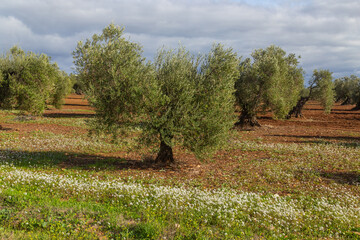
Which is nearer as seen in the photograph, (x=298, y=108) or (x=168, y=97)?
(x=168, y=97)

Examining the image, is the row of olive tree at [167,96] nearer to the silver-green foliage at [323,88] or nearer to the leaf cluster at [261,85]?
the leaf cluster at [261,85]

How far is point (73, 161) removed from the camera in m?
17.8

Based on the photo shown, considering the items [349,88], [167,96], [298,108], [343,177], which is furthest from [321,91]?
[167,96]

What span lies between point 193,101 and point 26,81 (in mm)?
29012

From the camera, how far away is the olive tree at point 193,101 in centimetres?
1478

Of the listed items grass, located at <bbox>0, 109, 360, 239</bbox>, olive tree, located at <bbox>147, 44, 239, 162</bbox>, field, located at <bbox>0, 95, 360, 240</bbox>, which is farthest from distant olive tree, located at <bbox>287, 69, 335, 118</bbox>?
olive tree, located at <bbox>147, 44, 239, 162</bbox>

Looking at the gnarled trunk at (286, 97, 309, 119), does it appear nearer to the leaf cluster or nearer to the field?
the leaf cluster

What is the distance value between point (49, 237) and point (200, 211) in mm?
4670

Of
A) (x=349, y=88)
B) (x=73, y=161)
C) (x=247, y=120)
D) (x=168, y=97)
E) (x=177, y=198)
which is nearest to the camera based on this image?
(x=177, y=198)

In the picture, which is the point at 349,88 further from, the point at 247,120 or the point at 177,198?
the point at 177,198

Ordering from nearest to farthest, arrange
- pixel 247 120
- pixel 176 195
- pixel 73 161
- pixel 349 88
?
pixel 176 195, pixel 73 161, pixel 247 120, pixel 349 88

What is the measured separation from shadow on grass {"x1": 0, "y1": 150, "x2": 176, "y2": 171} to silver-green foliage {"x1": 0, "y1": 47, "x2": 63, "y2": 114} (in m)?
17.5

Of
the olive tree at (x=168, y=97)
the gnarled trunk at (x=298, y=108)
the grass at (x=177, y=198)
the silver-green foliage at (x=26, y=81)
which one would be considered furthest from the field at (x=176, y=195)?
the gnarled trunk at (x=298, y=108)

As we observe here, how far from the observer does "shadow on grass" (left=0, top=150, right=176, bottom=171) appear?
1617 centimetres
